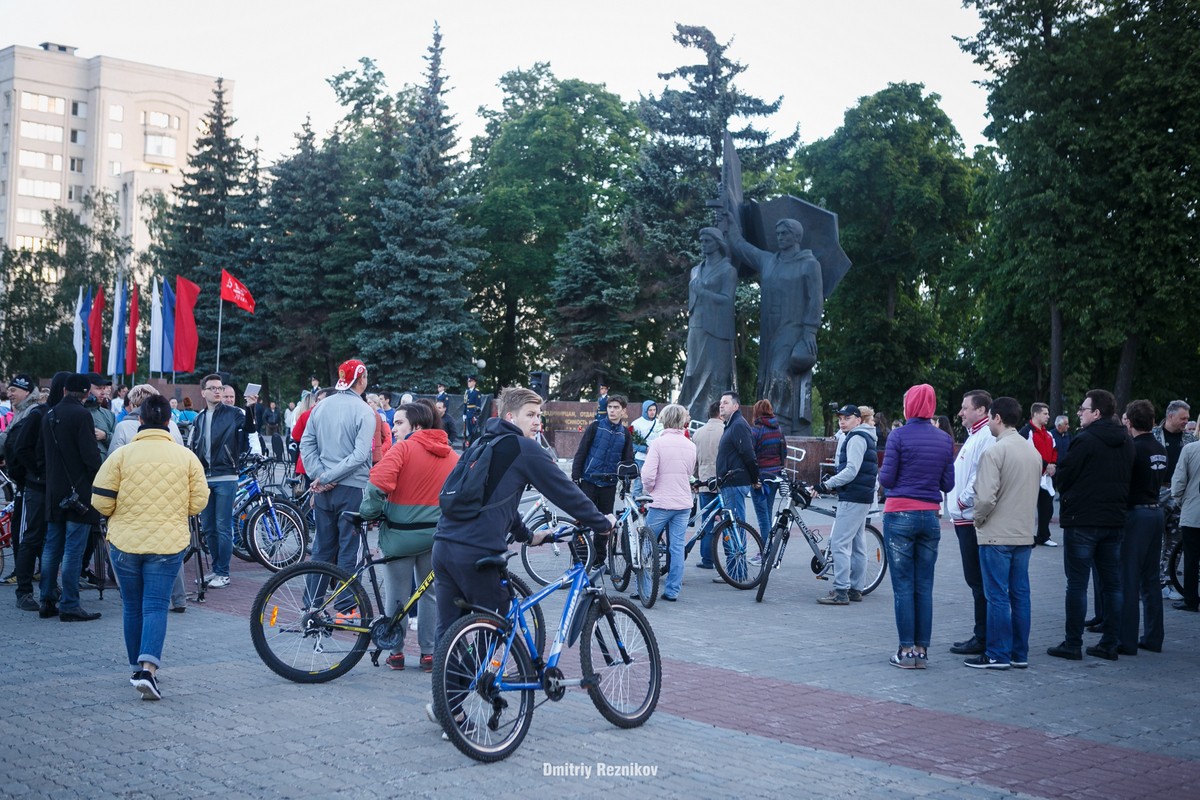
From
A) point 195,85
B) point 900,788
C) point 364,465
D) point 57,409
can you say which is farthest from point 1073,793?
point 195,85

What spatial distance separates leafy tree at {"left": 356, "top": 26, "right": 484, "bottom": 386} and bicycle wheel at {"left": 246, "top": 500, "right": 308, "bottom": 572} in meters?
30.4

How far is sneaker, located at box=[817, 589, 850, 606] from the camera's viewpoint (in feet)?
38.5

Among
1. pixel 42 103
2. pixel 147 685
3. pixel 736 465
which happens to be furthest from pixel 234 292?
pixel 42 103

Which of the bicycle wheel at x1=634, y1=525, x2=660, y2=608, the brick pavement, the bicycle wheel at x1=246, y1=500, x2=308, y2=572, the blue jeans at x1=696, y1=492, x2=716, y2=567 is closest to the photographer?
the brick pavement

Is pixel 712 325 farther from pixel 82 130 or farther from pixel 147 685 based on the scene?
pixel 82 130

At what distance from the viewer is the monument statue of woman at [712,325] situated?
2706cm

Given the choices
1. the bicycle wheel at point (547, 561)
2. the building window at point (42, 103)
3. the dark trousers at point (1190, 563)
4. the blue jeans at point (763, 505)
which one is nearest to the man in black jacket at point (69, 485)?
the bicycle wheel at point (547, 561)

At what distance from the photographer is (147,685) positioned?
6863 millimetres

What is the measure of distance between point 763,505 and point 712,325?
46.1 ft

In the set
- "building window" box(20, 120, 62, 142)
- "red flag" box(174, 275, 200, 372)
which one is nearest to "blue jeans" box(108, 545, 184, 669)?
"red flag" box(174, 275, 200, 372)

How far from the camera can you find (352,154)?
52406mm

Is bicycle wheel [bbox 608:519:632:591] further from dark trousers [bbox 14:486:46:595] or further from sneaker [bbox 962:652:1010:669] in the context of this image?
dark trousers [bbox 14:486:46:595]

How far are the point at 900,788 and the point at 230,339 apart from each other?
48.4 meters

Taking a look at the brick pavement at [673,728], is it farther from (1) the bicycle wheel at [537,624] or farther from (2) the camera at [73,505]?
(2) the camera at [73,505]
